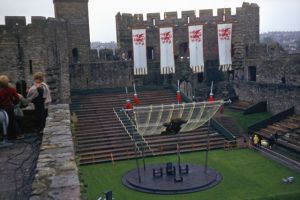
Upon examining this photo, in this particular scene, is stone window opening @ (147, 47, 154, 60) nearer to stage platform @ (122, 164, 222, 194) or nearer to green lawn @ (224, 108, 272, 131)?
green lawn @ (224, 108, 272, 131)

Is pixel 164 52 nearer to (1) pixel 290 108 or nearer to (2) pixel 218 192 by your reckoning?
(1) pixel 290 108

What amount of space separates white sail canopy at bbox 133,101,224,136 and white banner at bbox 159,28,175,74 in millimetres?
12604

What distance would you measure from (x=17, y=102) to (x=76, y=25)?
2316 cm

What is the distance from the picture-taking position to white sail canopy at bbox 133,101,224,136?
50.9 feet

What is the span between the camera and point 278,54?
29.2m

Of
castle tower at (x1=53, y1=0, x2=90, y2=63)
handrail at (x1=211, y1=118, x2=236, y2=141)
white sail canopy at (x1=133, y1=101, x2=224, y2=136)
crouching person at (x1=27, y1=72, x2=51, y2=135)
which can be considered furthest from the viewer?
castle tower at (x1=53, y1=0, x2=90, y2=63)

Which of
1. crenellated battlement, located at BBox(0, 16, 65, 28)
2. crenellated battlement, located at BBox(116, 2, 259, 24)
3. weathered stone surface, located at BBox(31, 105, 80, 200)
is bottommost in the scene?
weathered stone surface, located at BBox(31, 105, 80, 200)

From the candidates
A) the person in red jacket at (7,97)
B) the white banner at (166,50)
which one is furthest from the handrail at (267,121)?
the person in red jacket at (7,97)

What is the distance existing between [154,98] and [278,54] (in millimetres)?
9876

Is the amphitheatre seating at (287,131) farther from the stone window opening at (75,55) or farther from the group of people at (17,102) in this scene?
the stone window opening at (75,55)

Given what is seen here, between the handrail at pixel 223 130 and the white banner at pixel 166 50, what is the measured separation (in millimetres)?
6202

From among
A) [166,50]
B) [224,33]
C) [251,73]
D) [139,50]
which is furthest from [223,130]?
[251,73]

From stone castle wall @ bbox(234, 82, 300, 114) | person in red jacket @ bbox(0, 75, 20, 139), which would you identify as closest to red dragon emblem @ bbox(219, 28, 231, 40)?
stone castle wall @ bbox(234, 82, 300, 114)

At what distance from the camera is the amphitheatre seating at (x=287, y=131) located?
2050 cm
